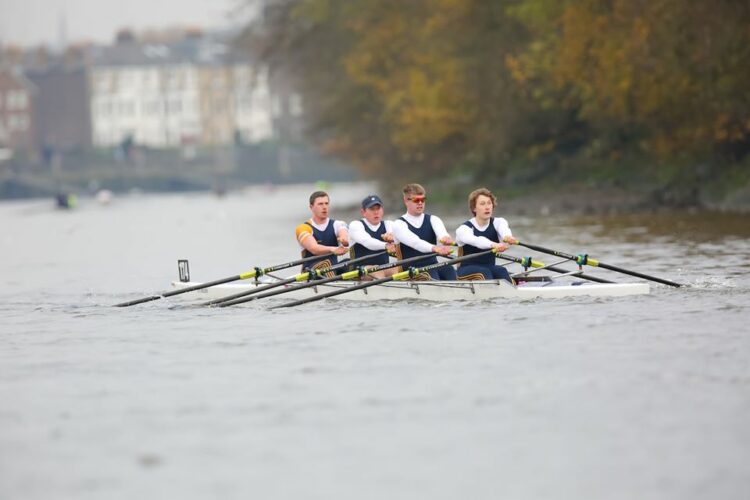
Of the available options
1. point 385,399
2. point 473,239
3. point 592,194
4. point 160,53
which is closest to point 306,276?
point 473,239

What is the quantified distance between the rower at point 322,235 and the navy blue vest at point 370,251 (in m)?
0.15

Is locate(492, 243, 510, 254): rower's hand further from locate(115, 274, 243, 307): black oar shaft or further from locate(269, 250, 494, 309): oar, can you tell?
locate(115, 274, 243, 307): black oar shaft

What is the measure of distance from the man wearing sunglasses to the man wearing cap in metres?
0.21

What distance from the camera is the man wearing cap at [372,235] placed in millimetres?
19609

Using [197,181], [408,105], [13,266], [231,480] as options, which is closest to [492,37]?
[408,105]

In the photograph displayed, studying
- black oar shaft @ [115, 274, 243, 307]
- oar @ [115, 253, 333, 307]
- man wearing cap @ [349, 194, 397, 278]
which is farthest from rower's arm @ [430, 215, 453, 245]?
black oar shaft @ [115, 274, 243, 307]

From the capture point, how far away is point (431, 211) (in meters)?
51.2

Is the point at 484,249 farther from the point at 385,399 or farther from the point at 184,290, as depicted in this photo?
the point at 385,399

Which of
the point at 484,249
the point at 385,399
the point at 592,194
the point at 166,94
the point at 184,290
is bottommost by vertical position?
the point at 385,399

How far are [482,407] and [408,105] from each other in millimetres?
44437

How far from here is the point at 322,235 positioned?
20469 mm

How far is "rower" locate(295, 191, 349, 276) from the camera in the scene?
20078 mm

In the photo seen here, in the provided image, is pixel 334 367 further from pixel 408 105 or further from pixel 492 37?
pixel 408 105

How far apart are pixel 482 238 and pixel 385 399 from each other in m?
6.71
